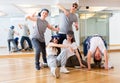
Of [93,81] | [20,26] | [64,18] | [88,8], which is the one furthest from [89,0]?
[93,81]

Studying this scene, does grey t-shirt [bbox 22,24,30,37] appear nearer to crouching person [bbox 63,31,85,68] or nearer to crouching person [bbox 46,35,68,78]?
crouching person [bbox 63,31,85,68]

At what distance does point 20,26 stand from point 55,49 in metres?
4.93

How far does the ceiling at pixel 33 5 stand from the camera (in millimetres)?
8211

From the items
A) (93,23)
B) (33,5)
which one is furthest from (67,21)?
(93,23)

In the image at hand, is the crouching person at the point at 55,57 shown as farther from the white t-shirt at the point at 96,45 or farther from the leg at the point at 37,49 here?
the white t-shirt at the point at 96,45

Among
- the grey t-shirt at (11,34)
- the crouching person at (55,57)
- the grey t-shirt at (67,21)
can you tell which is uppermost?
the grey t-shirt at (67,21)

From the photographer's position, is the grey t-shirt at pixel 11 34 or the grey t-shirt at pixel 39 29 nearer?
the grey t-shirt at pixel 39 29

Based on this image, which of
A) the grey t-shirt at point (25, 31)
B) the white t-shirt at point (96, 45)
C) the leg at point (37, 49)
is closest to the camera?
the white t-shirt at point (96, 45)

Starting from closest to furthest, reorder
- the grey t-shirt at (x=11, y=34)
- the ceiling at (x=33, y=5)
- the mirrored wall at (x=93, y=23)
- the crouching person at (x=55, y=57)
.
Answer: the crouching person at (x=55, y=57)
the ceiling at (x=33, y=5)
the grey t-shirt at (x=11, y=34)
the mirrored wall at (x=93, y=23)

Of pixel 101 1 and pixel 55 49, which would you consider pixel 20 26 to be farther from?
pixel 55 49

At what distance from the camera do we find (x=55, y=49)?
452 cm

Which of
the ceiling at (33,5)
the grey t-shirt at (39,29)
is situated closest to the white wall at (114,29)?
the ceiling at (33,5)

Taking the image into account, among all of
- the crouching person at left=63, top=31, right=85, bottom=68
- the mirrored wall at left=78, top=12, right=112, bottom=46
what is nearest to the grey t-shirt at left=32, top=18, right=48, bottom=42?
the crouching person at left=63, top=31, right=85, bottom=68

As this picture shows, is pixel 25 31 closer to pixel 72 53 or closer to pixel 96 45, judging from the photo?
pixel 72 53
